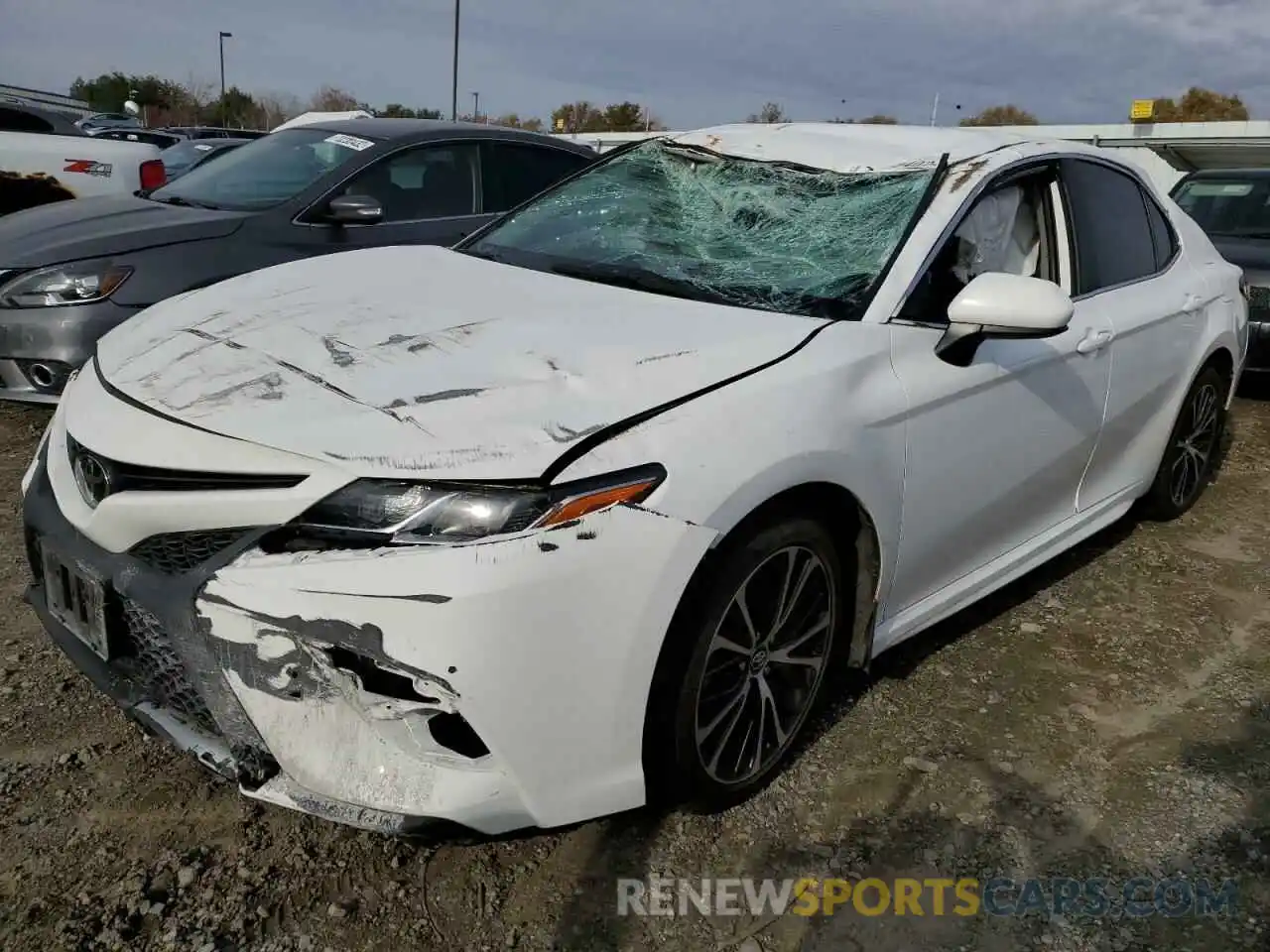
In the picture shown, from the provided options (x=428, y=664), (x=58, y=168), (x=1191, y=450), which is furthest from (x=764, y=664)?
(x=58, y=168)

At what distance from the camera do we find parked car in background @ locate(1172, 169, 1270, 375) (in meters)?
6.30

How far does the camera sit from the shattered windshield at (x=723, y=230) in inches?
100

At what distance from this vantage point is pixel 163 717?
75.9 inches

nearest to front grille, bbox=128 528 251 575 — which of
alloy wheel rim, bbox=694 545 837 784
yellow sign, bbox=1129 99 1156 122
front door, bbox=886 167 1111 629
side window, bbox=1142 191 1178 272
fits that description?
alloy wheel rim, bbox=694 545 837 784

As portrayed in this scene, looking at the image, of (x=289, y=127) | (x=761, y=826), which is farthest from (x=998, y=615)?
(x=289, y=127)

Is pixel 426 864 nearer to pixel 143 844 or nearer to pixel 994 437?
pixel 143 844

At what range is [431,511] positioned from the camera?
1.73 meters

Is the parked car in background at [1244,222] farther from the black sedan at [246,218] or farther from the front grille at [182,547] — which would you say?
the front grille at [182,547]

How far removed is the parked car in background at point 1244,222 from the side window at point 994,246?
3.90 meters

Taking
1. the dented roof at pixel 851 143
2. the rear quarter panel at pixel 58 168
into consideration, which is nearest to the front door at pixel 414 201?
the dented roof at pixel 851 143

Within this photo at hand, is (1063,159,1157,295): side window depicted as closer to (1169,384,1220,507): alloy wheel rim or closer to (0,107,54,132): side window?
(1169,384,1220,507): alloy wheel rim

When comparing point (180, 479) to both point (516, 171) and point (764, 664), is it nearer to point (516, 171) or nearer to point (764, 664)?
point (764, 664)

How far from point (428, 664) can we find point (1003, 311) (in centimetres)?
155

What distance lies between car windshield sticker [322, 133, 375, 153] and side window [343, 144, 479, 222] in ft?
0.49
